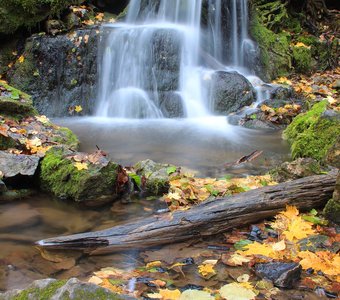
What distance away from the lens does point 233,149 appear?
22.8 feet

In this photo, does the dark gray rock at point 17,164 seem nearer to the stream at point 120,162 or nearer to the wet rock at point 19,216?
the stream at point 120,162

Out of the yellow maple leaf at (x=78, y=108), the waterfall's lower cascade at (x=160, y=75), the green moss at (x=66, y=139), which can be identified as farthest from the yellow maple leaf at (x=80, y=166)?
the yellow maple leaf at (x=78, y=108)

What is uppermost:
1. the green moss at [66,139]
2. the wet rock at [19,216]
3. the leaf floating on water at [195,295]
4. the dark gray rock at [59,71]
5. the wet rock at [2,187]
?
the dark gray rock at [59,71]

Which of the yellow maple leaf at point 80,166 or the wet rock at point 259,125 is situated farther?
the wet rock at point 259,125

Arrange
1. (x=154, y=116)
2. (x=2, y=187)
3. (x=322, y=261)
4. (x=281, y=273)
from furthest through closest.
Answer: (x=154, y=116) → (x=2, y=187) → (x=322, y=261) → (x=281, y=273)

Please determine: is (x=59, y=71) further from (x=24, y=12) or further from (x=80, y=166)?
(x=80, y=166)

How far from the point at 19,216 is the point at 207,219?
1902 millimetres

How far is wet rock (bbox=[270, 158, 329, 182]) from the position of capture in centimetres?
410

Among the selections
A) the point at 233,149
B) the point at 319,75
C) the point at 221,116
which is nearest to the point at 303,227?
the point at 233,149

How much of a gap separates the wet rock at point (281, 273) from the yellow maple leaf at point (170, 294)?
0.59 meters

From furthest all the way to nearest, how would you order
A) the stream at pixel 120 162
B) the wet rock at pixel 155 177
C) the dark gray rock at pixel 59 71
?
the dark gray rock at pixel 59 71, the wet rock at pixel 155 177, the stream at pixel 120 162

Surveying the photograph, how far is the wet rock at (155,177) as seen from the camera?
15.0 feet

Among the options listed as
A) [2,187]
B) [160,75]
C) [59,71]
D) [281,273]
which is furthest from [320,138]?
[59,71]

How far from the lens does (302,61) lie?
12.5 metres
